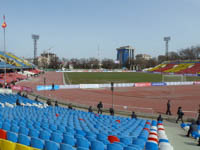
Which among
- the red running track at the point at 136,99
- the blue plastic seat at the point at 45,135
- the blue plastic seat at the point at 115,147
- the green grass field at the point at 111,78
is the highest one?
the green grass field at the point at 111,78

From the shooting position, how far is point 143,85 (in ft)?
162

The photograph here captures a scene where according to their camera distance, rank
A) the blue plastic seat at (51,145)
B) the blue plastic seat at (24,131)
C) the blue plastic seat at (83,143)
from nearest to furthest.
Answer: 1. the blue plastic seat at (51,145)
2. the blue plastic seat at (83,143)
3. the blue plastic seat at (24,131)

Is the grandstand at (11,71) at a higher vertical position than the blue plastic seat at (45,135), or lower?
higher

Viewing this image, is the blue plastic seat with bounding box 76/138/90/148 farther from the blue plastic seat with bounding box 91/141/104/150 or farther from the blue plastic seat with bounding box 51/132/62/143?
the blue plastic seat with bounding box 51/132/62/143

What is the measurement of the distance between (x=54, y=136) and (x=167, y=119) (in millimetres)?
13740

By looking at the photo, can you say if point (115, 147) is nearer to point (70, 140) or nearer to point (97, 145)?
point (97, 145)

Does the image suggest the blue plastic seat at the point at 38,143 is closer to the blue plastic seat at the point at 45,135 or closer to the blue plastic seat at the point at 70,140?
the blue plastic seat at the point at 70,140

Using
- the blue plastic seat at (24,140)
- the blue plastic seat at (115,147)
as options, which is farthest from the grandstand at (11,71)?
the blue plastic seat at (115,147)

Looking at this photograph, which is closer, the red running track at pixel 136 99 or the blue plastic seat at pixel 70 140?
the blue plastic seat at pixel 70 140

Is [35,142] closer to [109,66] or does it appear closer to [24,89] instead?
[24,89]

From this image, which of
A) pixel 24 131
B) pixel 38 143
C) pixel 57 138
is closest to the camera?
pixel 38 143

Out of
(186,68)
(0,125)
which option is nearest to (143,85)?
(0,125)

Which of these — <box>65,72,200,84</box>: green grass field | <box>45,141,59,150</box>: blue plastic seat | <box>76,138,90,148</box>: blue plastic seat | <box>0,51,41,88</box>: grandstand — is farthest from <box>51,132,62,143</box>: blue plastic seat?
<box>65,72,200,84</box>: green grass field

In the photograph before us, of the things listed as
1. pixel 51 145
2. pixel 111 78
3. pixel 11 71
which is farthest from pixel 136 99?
pixel 11 71
